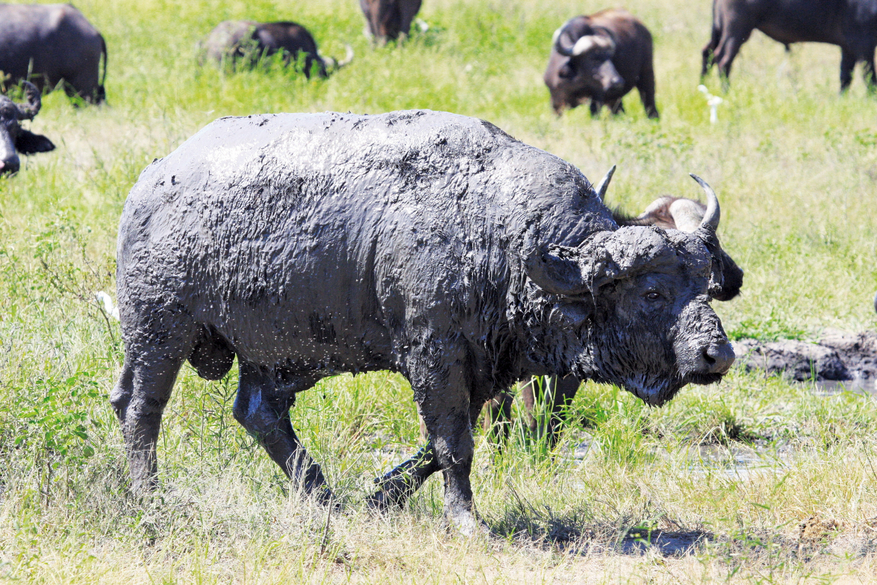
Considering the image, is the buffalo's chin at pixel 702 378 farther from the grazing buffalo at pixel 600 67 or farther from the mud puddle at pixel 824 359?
the grazing buffalo at pixel 600 67

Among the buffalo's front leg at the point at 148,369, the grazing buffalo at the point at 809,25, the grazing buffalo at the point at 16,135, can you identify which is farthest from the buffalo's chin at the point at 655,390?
the grazing buffalo at the point at 809,25

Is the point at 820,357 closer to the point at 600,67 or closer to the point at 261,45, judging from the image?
the point at 600,67

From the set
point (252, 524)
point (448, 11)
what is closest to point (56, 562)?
point (252, 524)

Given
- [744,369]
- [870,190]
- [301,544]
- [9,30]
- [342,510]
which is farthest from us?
[9,30]

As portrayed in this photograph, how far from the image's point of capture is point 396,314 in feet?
12.1

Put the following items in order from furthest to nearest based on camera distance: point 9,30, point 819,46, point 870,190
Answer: point 819,46, point 9,30, point 870,190

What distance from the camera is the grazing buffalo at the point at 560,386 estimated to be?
5266 millimetres

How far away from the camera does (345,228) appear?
3709mm

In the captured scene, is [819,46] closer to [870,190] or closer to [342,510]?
Result: [870,190]

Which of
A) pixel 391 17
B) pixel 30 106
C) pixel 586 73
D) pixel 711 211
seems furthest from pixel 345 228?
pixel 391 17

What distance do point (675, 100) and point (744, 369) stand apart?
25.9ft

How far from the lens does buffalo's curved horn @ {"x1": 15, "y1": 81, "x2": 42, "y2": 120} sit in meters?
9.27

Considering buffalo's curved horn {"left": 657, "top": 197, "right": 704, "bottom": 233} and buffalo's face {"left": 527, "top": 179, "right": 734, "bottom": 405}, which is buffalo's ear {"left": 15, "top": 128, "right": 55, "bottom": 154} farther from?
buffalo's face {"left": 527, "top": 179, "right": 734, "bottom": 405}

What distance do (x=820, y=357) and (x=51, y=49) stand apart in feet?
31.0
